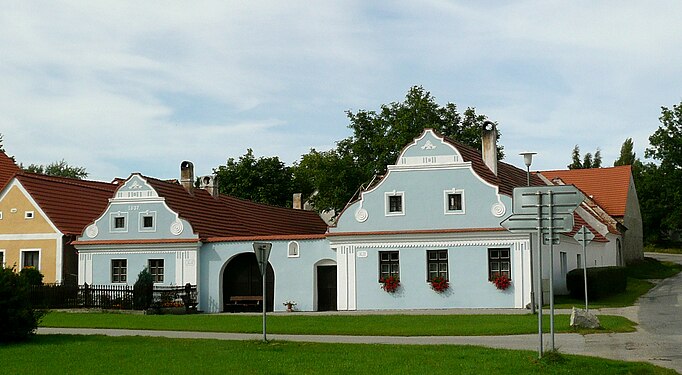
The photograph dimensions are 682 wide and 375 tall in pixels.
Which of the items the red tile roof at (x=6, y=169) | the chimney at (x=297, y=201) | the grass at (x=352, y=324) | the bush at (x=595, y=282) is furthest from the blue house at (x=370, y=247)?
the chimney at (x=297, y=201)

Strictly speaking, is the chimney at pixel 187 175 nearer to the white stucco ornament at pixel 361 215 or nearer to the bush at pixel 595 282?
the white stucco ornament at pixel 361 215

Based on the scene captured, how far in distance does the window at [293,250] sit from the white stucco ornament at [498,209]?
27.5 feet

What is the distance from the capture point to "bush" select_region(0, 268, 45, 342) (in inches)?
830

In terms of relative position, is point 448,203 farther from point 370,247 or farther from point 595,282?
point 595,282

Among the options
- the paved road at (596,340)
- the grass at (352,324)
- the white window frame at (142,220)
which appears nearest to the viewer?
the paved road at (596,340)

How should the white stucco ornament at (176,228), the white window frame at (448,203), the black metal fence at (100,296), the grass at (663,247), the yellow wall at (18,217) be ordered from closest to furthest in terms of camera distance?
1. the white window frame at (448,203)
2. the black metal fence at (100,296)
3. the white stucco ornament at (176,228)
4. the yellow wall at (18,217)
5. the grass at (663,247)

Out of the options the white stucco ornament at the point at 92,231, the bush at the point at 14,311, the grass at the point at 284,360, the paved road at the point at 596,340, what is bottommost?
the paved road at the point at 596,340

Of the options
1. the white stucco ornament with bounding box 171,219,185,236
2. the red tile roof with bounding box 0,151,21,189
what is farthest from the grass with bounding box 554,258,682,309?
the red tile roof with bounding box 0,151,21,189

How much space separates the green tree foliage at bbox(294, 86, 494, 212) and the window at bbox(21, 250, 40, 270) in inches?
716

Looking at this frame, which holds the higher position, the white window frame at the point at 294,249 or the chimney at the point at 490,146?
the chimney at the point at 490,146

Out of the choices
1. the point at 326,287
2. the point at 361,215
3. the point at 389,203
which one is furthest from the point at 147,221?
the point at 389,203

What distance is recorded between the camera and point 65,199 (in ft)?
148

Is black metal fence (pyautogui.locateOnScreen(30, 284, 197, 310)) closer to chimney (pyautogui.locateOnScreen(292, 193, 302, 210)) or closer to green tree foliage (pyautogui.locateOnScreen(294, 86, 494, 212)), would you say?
green tree foliage (pyautogui.locateOnScreen(294, 86, 494, 212))

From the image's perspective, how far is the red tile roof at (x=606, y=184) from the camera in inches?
2383
